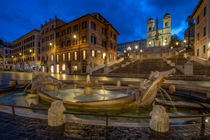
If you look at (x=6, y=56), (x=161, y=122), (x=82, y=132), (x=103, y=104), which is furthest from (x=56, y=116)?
(x=6, y=56)

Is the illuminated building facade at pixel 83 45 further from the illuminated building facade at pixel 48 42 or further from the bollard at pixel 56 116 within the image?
the bollard at pixel 56 116

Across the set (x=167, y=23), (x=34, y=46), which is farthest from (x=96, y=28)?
(x=167, y=23)

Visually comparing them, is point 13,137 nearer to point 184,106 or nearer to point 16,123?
point 16,123

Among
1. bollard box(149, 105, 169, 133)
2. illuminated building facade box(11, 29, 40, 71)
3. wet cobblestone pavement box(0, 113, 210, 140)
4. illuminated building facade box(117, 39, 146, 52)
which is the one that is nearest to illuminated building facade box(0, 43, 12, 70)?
illuminated building facade box(11, 29, 40, 71)

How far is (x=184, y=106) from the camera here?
516 cm

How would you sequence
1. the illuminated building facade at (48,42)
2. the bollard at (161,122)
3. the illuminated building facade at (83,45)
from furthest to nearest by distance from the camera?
the illuminated building facade at (48,42), the illuminated building facade at (83,45), the bollard at (161,122)

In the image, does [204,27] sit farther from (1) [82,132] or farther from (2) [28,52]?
(2) [28,52]

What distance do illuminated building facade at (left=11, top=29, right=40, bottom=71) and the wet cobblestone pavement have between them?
4619cm

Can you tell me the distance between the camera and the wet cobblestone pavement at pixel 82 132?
98.1 inches

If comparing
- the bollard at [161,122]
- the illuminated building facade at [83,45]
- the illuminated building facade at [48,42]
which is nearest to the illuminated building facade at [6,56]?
the illuminated building facade at [48,42]

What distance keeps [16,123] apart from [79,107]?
2.16 m

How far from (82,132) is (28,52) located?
61.8m

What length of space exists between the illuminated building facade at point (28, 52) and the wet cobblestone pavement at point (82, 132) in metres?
46.2

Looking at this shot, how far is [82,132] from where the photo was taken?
2.69m
